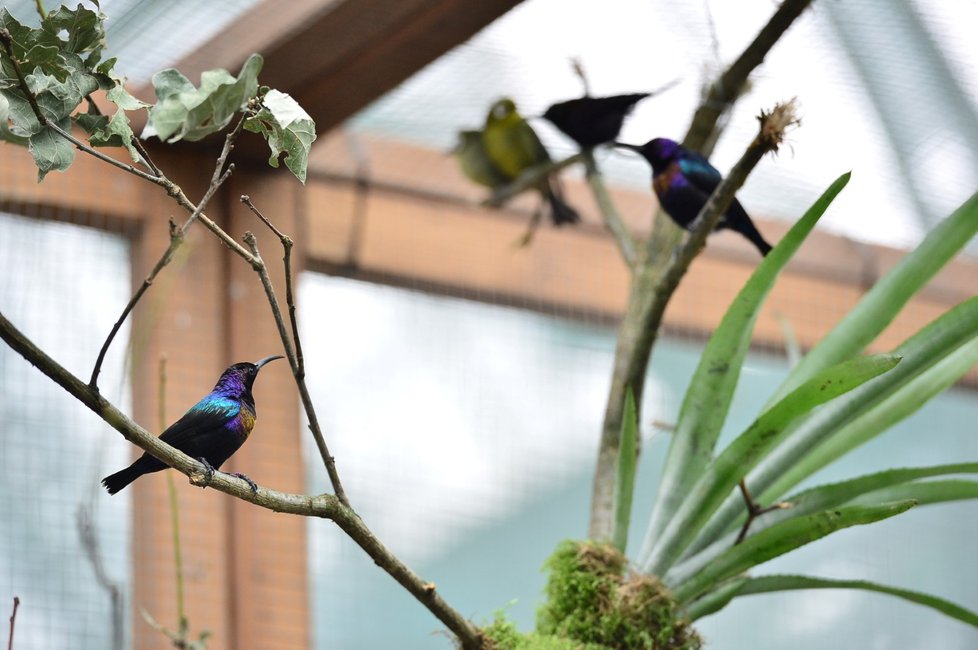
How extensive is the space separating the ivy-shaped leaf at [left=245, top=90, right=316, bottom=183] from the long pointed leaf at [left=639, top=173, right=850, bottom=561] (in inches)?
31.4

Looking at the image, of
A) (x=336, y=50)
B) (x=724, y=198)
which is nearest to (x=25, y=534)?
(x=336, y=50)

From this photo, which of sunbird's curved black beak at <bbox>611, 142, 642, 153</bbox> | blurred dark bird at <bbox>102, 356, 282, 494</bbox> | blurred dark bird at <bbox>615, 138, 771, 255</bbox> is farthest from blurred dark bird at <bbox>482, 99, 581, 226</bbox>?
blurred dark bird at <bbox>102, 356, 282, 494</bbox>

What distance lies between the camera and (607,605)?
1.94m

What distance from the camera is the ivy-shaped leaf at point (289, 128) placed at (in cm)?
135

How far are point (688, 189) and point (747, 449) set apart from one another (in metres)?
0.76

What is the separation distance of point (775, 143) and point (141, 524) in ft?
4.70

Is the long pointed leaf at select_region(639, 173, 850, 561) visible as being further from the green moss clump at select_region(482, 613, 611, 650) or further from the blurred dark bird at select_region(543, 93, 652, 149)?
the blurred dark bird at select_region(543, 93, 652, 149)

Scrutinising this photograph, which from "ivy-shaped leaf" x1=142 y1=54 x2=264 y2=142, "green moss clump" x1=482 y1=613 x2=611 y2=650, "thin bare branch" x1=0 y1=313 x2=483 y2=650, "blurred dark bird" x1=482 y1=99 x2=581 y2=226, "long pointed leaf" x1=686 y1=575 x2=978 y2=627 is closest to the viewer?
"thin bare branch" x1=0 y1=313 x2=483 y2=650

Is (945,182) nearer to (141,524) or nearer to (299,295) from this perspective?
(299,295)

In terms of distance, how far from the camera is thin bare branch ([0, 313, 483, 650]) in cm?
119

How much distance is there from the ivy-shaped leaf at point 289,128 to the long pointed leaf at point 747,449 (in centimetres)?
77

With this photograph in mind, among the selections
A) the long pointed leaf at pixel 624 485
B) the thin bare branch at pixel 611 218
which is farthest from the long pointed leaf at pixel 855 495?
the thin bare branch at pixel 611 218

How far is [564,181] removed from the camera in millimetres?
3309

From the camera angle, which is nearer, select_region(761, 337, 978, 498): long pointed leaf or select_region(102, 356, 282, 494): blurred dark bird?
select_region(102, 356, 282, 494): blurred dark bird
